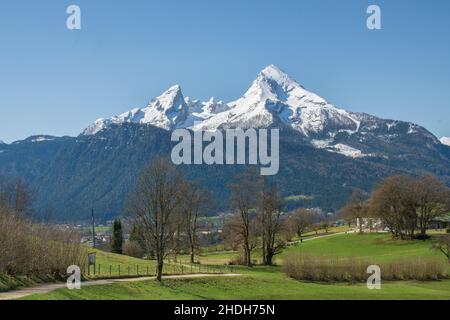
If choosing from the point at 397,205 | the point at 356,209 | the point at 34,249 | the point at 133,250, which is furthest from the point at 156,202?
the point at 356,209

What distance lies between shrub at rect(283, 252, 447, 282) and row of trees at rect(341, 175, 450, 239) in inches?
1321

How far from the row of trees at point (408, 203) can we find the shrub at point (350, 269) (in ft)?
110

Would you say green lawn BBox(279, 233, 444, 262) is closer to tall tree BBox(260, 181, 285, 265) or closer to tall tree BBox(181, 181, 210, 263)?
tall tree BBox(260, 181, 285, 265)

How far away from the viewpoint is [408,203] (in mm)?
99562

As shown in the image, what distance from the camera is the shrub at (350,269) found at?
204ft

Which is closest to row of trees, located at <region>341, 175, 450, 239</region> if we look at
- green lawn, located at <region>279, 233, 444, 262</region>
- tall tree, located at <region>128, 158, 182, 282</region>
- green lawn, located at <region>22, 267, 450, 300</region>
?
green lawn, located at <region>279, 233, 444, 262</region>

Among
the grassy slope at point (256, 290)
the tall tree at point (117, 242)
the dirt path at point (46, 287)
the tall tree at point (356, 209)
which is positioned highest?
the tall tree at point (356, 209)

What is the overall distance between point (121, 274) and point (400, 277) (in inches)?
1224

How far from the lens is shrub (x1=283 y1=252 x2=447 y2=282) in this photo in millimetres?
62125

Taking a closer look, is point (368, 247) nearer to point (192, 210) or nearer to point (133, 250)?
point (192, 210)

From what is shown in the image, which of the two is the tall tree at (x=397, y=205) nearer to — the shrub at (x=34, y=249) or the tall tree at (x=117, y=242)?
the tall tree at (x=117, y=242)

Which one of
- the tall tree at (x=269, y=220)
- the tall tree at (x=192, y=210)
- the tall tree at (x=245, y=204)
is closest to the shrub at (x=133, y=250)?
the tall tree at (x=192, y=210)

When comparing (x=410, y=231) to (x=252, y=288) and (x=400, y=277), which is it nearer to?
(x=400, y=277)
